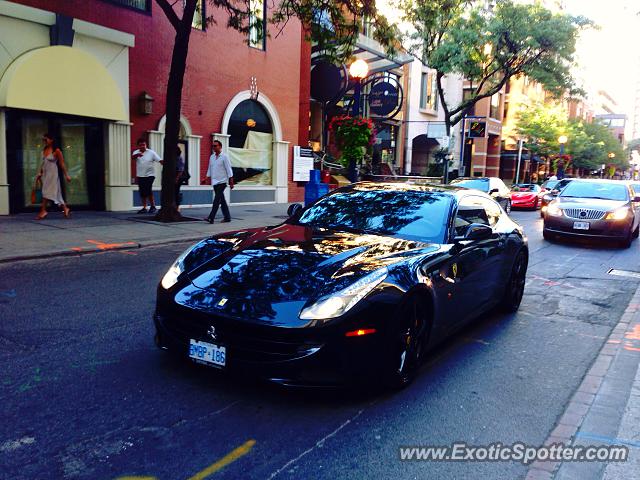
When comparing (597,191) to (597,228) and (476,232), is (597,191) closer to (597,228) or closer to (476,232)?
(597,228)

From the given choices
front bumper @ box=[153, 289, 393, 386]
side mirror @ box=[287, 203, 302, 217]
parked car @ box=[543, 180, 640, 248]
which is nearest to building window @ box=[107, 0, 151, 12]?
side mirror @ box=[287, 203, 302, 217]

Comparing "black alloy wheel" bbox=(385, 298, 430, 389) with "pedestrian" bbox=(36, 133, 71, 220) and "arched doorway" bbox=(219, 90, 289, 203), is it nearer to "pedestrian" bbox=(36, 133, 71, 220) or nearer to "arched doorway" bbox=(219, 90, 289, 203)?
"pedestrian" bbox=(36, 133, 71, 220)

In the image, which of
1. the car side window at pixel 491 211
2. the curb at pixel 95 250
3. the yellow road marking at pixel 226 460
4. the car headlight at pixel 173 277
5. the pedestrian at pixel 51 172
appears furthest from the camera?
the pedestrian at pixel 51 172

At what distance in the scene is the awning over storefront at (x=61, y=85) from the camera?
40.0 ft

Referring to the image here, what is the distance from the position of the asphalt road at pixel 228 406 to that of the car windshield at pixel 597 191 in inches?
332

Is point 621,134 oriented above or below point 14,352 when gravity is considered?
above

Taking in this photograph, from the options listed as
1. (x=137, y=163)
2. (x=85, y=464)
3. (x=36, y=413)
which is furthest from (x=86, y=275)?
(x=137, y=163)

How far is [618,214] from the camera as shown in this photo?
12.3m

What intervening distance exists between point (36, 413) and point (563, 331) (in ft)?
16.4

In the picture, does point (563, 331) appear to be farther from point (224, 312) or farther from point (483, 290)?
point (224, 312)

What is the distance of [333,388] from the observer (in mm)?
3465

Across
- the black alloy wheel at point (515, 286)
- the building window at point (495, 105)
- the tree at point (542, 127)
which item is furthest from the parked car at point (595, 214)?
the building window at point (495, 105)

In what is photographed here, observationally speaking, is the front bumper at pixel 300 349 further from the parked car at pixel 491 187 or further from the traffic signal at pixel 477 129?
the traffic signal at pixel 477 129

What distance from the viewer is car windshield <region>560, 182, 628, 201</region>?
1337 centimetres
